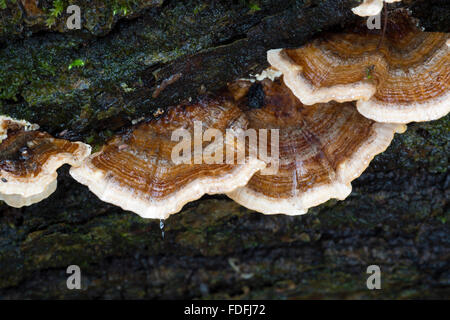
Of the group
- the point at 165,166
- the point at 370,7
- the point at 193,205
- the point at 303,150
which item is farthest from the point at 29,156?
the point at 370,7

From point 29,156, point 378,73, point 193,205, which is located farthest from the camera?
point 193,205

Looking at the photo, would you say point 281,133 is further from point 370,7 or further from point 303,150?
point 370,7

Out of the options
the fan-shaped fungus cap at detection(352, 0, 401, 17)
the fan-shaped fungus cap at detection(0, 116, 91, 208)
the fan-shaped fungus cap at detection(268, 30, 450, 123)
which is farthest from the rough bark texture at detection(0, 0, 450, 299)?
the fan-shaped fungus cap at detection(352, 0, 401, 17)

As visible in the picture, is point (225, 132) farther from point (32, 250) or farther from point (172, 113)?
point (32, 250)

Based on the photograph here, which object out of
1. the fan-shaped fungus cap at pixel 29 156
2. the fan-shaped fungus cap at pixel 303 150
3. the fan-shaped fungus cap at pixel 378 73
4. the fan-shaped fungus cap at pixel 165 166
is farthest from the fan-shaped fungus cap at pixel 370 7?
the fan-shaped fungus cap at pixel 29 156

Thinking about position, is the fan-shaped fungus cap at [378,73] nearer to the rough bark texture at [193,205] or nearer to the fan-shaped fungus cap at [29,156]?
the rough bark texture at [193,205]

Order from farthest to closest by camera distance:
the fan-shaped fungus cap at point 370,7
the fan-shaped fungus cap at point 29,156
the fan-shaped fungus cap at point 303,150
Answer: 1. the fan-shaped fungus cap at point 303,150
2. the fan-shaped fungus cap at point 29,156
3. the fan-shaped fungus cap at point 370,7

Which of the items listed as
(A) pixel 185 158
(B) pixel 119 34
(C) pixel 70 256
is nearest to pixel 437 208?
(A) pixel 185 158
